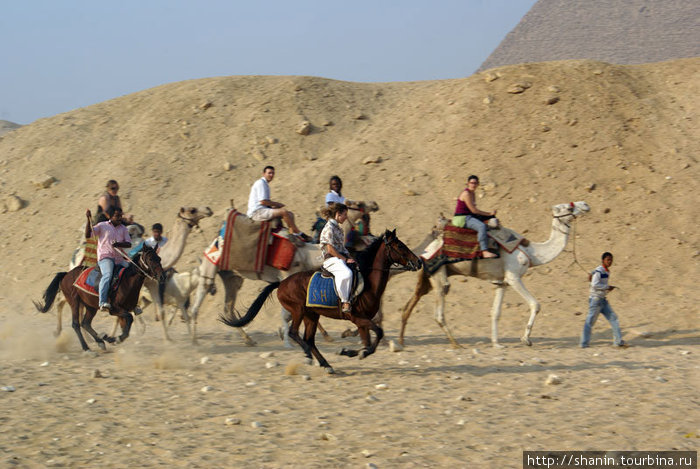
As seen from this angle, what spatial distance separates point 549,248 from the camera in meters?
13.9

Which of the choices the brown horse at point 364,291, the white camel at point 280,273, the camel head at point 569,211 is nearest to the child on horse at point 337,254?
the brown horse at point 364,291

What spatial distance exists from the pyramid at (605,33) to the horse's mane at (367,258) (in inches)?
3678

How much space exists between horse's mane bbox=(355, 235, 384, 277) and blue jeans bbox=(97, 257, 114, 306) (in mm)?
4441

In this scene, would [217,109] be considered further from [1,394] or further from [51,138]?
[1,394]

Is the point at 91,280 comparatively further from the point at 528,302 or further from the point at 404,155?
the point at 404,155

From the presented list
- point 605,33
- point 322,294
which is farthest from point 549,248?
point 605,33

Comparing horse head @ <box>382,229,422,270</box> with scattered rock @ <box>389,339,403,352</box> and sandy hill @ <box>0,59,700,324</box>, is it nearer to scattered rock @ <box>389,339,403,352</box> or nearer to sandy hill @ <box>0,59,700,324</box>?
scattered rock @ <box>389,339,403,352</box>

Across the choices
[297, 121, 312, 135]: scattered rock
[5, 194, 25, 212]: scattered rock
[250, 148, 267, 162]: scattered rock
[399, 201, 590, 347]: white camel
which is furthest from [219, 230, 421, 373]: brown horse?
[5, 194, 25, 212]: scattered rock

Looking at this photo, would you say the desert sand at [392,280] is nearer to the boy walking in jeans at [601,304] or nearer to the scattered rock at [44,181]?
the scattered rock at [44,181]

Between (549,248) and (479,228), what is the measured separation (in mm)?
1610

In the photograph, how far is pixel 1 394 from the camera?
8617 millimetres

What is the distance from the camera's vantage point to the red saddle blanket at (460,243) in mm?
13375

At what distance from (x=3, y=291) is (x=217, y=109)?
1241cm

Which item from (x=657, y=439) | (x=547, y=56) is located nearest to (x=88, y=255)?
(x=657, y=439)
